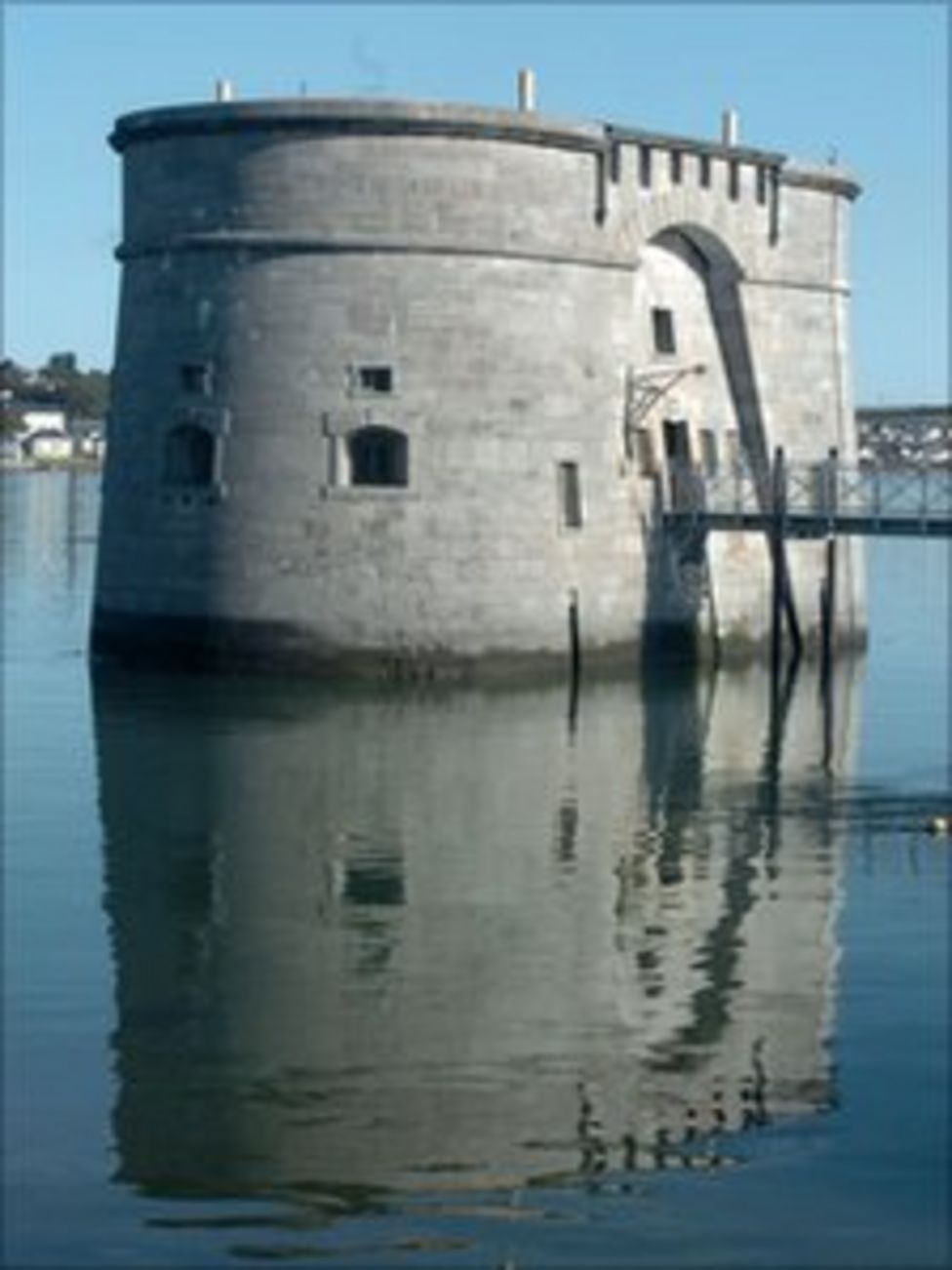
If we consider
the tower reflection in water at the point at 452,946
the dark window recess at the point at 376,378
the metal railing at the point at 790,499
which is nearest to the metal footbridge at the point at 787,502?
the metal railing at the point at 790,499

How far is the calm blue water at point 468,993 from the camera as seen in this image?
1237cm

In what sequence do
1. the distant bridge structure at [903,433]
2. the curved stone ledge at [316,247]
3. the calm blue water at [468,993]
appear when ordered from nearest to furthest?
the calm blue water at [468,993], the curved stone ledge at [316,247], the distant bridge structure at [903,433]

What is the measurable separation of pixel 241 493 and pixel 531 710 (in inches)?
207

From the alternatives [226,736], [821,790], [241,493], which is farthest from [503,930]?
[241,493]

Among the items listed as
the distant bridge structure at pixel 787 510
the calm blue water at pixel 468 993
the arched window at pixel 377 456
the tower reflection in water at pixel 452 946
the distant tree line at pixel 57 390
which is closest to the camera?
the calm blue water at pixel 468 993

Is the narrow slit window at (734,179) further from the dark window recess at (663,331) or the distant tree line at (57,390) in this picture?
the distant tree line at (57,390)

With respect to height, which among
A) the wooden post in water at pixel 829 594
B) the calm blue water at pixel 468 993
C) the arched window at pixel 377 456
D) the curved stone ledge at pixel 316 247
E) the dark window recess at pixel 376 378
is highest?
the curved stone ledge at pixel 316 247

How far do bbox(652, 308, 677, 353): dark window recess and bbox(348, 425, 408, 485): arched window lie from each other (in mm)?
6313

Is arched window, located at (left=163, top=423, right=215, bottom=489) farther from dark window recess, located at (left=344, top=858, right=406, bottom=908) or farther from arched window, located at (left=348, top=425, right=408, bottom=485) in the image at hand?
dark window recess, located at (left=344, top=858, right=406, bottom=908)

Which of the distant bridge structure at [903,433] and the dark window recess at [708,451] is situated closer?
the dark window recess at [708,451]

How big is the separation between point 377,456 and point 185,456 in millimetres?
2971

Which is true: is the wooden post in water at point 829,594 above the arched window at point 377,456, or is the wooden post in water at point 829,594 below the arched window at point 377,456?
below

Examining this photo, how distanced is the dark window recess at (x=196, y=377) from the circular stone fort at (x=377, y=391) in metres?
0.04

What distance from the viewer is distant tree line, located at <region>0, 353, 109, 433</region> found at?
18025 centimetres
